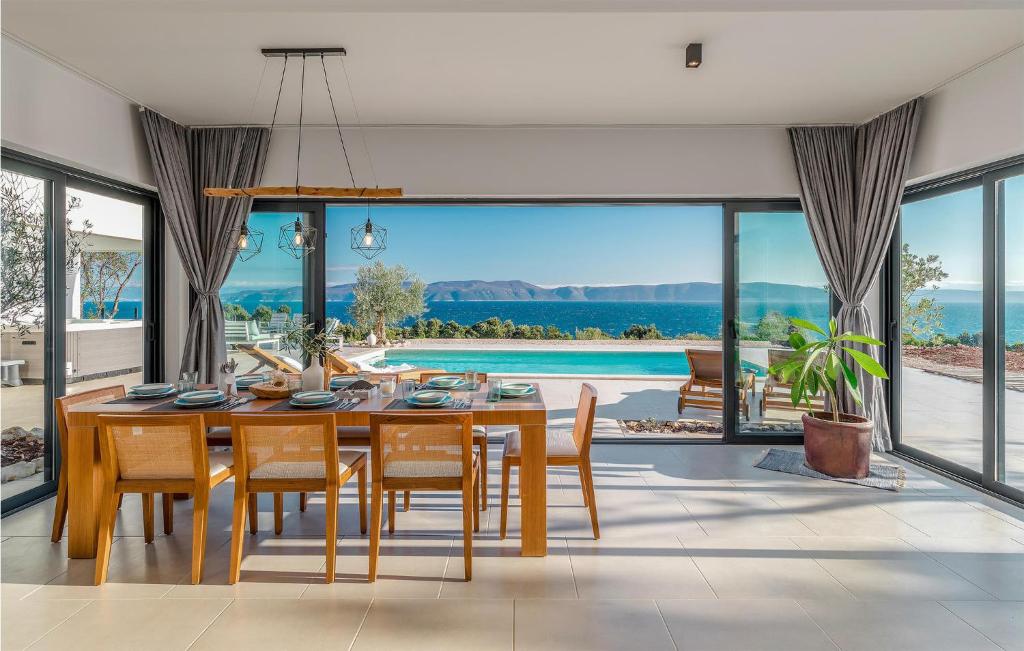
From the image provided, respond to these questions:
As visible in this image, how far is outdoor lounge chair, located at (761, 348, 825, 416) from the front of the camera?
4.77 metres

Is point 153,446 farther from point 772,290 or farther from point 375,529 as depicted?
point 772,290

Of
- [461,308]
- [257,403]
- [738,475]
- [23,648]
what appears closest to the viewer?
[23,648]

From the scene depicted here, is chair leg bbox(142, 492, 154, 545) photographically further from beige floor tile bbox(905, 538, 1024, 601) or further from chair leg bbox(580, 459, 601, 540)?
beige floor tile bbox(905, 538, 1024, 601)

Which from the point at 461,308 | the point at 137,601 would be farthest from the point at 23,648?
the point at 461,308

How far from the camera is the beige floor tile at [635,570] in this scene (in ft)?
7.83

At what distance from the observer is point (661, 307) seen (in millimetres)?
18016

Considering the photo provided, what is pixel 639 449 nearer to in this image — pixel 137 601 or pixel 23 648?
pixel 137 601

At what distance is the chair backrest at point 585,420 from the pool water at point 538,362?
10.5m

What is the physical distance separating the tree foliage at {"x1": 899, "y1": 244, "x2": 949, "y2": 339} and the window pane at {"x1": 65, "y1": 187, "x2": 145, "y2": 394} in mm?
5965

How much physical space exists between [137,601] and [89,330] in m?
2.38

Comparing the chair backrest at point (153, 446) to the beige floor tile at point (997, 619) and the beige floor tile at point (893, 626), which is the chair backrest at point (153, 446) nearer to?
the beige floor tile at point (893, 626)

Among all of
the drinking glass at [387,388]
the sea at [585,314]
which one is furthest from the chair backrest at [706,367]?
the sea at [585,314]

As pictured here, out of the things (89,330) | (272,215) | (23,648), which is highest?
(272,215)

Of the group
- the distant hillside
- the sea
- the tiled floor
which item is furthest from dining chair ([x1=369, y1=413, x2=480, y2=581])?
the distant hillside
